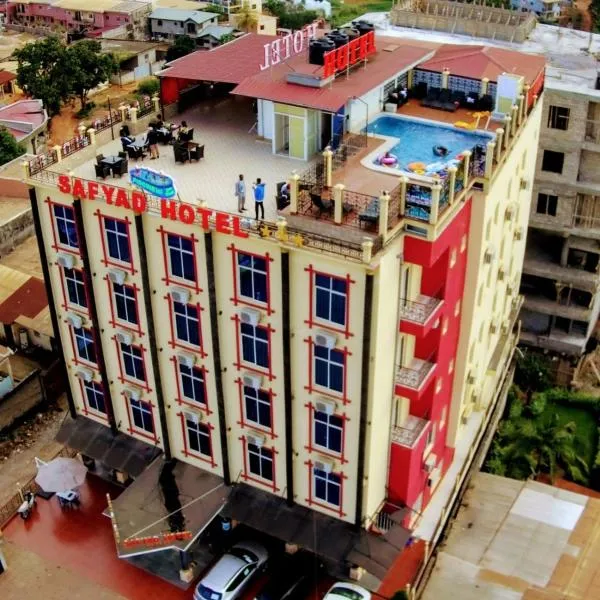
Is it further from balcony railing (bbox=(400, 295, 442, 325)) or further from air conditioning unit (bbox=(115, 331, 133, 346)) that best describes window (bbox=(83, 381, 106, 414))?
balcony railing (bbox=(400, 295, 442, 325))

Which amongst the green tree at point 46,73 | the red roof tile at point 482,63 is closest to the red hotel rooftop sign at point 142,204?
the red roof tile at point 482,63

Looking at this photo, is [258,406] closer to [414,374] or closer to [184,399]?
[184,399]

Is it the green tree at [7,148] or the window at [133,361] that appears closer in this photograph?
the window at [133,361]

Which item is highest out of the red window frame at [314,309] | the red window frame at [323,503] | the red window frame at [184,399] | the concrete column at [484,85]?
the concrete column at [484,85]

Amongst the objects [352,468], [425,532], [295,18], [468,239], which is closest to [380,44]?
[468,239]

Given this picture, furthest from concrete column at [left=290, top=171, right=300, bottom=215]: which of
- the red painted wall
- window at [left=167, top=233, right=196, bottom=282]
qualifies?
window at [left=167, top=233, right=196, bottom=282]

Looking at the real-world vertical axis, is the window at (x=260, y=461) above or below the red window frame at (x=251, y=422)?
below

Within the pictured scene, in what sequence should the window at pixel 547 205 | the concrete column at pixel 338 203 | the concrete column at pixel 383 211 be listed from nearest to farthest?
the concrete column at pixel 383 211 < the concrete column at pixel 338 203 < the window at pixel 547 205

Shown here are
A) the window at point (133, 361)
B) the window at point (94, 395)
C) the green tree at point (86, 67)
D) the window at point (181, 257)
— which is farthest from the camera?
the green tree at point (86, 67)

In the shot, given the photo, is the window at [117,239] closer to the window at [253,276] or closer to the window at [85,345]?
the window at [85,345]
